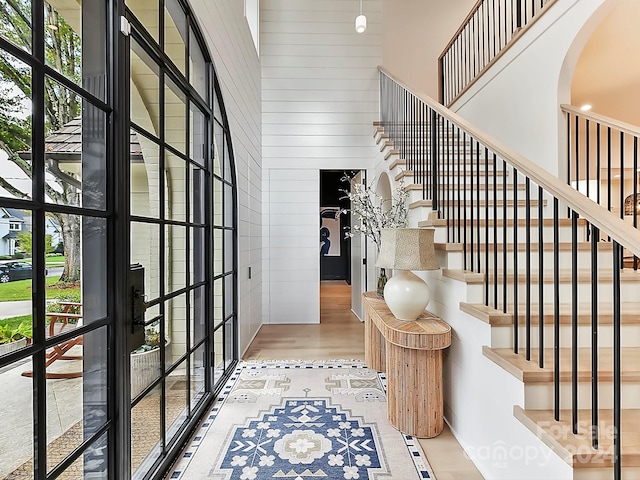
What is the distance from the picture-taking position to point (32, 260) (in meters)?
1.17

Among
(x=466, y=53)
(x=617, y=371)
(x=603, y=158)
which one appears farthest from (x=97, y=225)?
(x=603, y=158)

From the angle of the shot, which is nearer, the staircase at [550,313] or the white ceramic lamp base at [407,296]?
the staircase at [550,313]

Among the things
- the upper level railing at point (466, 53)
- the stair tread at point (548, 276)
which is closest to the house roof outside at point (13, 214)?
the stair tread at point (548, 276)

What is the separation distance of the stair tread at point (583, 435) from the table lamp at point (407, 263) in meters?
0.93

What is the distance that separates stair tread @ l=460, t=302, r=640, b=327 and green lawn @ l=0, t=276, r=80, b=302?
188 cm

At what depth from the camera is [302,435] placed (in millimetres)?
2406

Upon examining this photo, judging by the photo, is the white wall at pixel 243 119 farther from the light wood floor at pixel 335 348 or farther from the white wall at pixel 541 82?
the white wall at pixel 541 82

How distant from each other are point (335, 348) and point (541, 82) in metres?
3.32

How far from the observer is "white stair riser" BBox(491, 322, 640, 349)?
195 cm

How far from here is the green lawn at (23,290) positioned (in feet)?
3.48

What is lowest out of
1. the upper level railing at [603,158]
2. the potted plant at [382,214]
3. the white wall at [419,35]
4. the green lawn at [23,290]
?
the green lawn at [23,290]

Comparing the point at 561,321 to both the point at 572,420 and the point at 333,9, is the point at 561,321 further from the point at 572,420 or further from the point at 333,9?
the point at 333,9

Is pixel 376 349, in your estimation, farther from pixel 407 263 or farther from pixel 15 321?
pixel 15 321

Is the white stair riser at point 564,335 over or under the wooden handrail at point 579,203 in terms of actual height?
under
